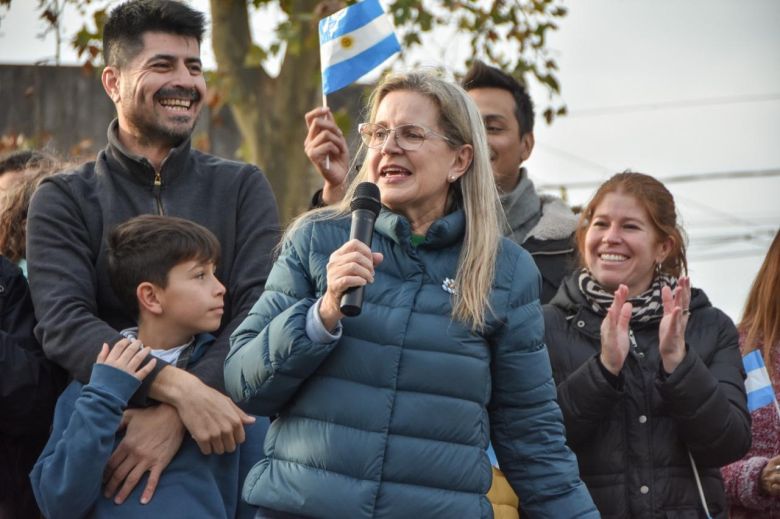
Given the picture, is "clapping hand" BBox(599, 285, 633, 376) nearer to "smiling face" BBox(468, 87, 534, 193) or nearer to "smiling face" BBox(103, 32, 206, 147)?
"smiling face" BBox(468, 87, 534, 193)

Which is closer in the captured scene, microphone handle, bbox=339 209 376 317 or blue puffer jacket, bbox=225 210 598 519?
microphone handle, bbox=339 209 376 317

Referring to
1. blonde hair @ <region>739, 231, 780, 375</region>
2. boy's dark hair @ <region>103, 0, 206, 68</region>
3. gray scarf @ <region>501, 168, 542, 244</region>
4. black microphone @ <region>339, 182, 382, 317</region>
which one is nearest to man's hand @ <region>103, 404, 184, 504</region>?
black microphone @ <region>339, 182, 382, 317</region>

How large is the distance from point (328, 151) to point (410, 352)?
1.65m

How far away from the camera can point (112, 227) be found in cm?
551

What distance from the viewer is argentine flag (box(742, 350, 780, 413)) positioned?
6.27 m

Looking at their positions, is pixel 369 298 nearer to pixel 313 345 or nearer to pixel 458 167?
pixel 313 345

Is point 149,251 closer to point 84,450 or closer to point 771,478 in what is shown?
point 84,450

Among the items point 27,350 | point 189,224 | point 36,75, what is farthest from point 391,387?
point 36,75

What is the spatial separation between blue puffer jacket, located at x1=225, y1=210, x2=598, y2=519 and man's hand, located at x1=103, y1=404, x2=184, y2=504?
0.39m

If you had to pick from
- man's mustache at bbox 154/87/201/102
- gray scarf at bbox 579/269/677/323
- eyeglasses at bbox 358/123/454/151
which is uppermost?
man's mustache at bbox 154/87/201/102

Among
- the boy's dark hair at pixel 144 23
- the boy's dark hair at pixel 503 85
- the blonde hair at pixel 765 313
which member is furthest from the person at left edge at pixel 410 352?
the boy's dark hair at pixel 503 85

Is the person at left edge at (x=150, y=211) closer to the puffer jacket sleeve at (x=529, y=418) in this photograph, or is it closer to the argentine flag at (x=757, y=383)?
the puffer jacket sleeve at (x=529, y=418)

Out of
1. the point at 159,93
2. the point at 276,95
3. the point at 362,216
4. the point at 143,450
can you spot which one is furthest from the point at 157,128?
the point at 276,95

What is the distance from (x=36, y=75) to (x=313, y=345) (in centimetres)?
1505
